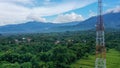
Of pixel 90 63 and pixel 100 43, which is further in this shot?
pixel 90 63

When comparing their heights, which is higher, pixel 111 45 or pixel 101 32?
pixel 101 32

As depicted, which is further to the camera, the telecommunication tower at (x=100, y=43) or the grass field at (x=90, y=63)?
the grass field at (x=90, y=63)

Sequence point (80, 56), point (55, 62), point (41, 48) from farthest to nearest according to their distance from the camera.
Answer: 1. point (41, 48)
2. point (80, 56)
3. point (55, 62)

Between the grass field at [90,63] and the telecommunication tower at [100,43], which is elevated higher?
the telecommunication tower at [100,43]

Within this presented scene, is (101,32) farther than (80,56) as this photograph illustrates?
No

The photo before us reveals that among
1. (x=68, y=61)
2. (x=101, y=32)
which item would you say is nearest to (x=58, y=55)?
(x=68, y=61)

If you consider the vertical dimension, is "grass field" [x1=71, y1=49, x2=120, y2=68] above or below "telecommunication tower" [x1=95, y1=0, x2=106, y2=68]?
below

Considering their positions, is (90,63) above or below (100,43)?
below

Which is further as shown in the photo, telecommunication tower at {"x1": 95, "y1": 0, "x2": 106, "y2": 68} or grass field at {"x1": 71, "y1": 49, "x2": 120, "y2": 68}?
grass field at {"x1": 71, "y1": 49, "x2": 120, "y2": 68}

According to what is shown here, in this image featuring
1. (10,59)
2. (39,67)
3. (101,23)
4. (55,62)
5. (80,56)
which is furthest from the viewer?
(80,56)

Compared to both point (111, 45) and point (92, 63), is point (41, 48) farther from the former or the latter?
point (92, 63)
